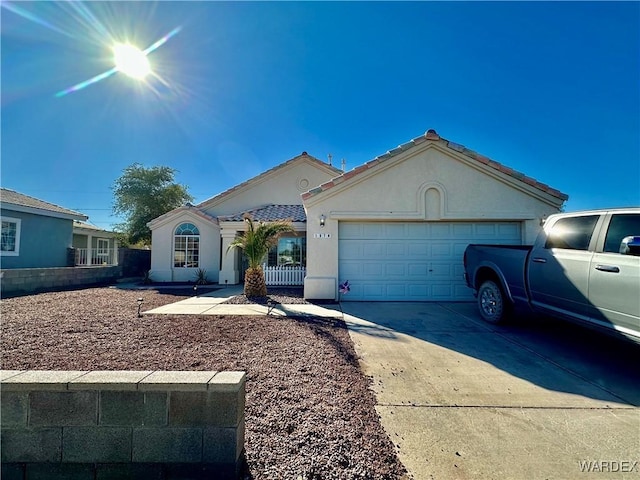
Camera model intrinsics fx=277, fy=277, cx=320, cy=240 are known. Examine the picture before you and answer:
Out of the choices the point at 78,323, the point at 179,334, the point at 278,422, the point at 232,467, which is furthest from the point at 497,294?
the point at 78,323

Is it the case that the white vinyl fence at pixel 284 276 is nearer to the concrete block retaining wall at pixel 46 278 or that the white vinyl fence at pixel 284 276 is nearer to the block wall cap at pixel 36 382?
the concrete block retaining wall at pixel 46 278

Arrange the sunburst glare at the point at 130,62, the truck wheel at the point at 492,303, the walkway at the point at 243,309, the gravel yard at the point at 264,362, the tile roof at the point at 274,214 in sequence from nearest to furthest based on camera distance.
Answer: the gravel yard at the point at 264,362 < the truck wheel at the point at 492,303 < the walkway at the point at 243,309 < the sunburst glare at the point at 130,62 < the tile roof at the point at 274,214

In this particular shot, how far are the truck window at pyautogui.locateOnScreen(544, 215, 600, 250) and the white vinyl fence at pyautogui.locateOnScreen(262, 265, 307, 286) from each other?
9059mm

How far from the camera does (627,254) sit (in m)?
3.84

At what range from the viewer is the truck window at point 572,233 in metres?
4.54

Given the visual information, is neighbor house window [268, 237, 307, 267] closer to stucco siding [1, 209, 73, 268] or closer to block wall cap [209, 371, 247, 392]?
block wall cap [209, 371, 247, 392]

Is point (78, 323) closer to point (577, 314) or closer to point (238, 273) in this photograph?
point (238, 273)

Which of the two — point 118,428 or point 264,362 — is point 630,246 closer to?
point 264,362

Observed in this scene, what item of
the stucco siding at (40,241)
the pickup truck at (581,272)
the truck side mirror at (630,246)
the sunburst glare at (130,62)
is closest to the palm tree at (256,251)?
the sunburst glare at (130,62)

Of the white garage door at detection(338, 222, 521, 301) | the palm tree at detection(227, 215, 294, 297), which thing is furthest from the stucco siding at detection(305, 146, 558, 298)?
the palm tree at detection(227, 215, 294, 297)

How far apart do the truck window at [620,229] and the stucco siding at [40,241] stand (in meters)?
20.9

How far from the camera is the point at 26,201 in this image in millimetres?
14812

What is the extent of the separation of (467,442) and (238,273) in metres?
13.6

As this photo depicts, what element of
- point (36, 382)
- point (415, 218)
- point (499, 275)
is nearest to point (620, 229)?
point (499, 275)
